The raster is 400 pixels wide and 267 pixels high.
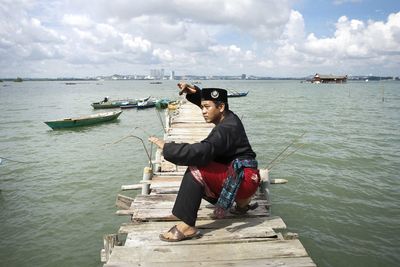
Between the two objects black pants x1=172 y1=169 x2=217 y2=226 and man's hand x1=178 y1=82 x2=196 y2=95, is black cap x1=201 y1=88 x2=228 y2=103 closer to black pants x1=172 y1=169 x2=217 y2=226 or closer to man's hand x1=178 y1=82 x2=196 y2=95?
man's hand x1=178 y1=82 x2=196 y2=95

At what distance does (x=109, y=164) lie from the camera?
14812 millimetres

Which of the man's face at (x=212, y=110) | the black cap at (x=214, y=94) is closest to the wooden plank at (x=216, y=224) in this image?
the man's face at (x=212, y=110)

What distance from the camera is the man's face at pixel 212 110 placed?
4391 millimetres

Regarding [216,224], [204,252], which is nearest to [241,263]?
[204,252]

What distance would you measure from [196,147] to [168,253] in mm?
1368

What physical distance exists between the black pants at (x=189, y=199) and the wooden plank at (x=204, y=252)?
0.36 metres

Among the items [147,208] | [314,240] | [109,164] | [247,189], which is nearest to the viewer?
[247,189]

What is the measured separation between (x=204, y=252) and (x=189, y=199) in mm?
680

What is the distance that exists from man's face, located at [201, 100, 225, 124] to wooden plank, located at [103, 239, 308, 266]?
1.72 m

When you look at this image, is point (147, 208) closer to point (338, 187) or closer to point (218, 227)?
point (218, 227)

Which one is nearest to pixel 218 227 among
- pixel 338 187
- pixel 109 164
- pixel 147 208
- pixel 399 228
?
pixel 147 208

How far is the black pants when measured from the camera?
4082mm

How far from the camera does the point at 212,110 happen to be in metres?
4.41

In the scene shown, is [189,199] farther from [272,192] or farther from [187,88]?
[272,192]
